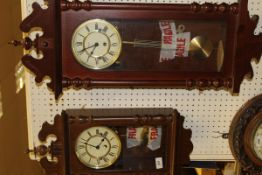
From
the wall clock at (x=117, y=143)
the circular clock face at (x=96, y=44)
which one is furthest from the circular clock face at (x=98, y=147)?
the circular clock face at (x=96, y=44)

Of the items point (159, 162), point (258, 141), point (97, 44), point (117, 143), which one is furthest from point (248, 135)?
point (97, 44)

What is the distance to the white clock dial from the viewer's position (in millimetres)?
1248

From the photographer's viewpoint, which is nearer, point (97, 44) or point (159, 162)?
point (97, 44)

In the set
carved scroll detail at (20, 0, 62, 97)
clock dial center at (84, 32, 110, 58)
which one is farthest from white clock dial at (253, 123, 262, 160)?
Result: carved scroll detail at (20, 0, 62, 97)

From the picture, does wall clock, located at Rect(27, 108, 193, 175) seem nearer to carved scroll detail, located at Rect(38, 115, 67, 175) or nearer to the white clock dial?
carved scroll detail, located at Rect(38, 115, 67, 175)

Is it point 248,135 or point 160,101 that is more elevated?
point 160,101

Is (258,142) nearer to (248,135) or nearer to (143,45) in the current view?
(248,135)

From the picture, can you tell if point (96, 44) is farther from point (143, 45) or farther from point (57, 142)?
point (57, 142)

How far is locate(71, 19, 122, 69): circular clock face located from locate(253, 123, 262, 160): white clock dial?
556 mm

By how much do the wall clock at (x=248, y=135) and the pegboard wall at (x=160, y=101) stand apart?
0.08 metres

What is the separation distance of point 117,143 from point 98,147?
7 cm

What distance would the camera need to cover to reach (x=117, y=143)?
4.11 feet

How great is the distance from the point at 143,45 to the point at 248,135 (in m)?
0.48

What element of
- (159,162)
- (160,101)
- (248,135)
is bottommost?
(159,162)
